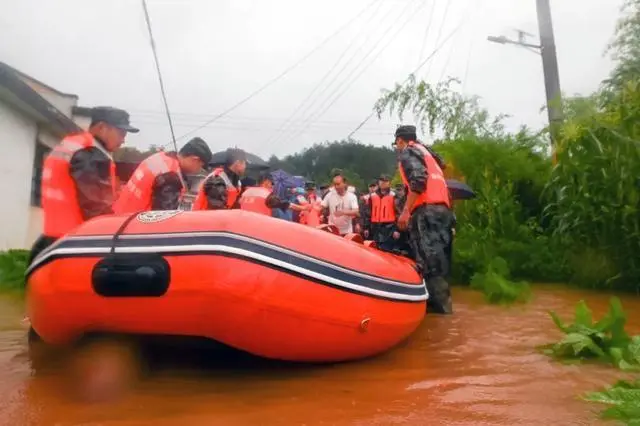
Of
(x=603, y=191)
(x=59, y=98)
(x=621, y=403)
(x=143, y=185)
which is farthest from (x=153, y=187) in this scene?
(x=59, y=98)

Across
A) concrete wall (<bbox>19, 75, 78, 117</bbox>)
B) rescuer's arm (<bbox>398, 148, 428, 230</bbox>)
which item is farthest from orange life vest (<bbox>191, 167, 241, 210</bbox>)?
concrete wall (<bbox>19, 75, 78, 117</bbox>)

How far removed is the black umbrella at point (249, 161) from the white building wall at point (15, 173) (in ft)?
16.0

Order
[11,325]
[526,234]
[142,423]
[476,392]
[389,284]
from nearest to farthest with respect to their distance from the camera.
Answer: [142,423] → [476,392] → [389,284] → [11,325] → [526,234]

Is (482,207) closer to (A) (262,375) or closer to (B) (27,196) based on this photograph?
(A) (262,375)

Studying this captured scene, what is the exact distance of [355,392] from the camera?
282 cm

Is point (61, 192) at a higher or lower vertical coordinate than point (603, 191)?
lower

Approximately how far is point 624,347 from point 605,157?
11.8ft

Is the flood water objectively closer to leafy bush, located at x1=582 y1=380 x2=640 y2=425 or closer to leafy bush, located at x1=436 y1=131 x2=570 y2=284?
leafy bush, located at x1=582 y1=380 x2=640 y2=425

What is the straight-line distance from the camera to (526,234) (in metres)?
7.88

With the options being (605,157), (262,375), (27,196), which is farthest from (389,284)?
(27,196)

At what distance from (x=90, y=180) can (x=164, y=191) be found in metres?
0.46

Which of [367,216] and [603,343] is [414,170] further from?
[367,216]

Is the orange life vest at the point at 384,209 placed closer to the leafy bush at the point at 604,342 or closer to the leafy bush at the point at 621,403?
the leafy bush at the point at 604,342

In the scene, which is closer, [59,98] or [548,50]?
[548,50]
